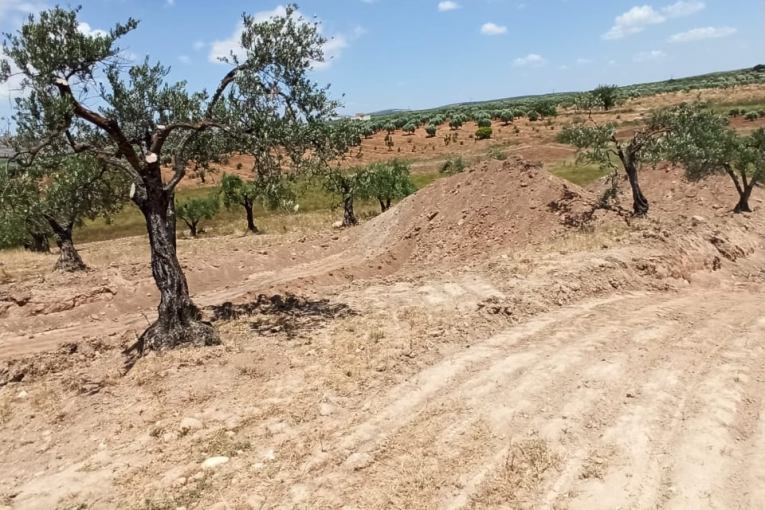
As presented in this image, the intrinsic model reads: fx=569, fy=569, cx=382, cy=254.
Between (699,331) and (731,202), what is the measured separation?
929 inches

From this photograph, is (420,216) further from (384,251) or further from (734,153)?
(734,153)

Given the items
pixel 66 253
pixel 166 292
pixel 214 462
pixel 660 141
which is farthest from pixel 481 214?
pixel 66 253

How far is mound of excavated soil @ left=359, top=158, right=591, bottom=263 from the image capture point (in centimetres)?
2334

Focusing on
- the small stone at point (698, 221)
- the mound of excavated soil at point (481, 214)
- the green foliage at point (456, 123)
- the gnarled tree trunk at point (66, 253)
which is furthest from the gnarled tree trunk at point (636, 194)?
the green foliage at point (456, 123)

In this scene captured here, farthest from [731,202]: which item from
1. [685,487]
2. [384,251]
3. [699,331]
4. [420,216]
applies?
[685,487]

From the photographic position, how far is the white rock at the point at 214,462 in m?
7.80

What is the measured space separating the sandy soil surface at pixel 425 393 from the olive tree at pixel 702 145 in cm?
657

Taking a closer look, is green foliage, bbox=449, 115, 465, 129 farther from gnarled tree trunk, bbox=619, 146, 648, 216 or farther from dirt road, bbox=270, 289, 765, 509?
dirt road, bbox=270, 289, 765, 509

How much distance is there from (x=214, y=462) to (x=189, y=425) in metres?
1.26

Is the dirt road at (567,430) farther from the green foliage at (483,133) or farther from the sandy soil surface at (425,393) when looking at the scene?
the green foliage at (483,133)

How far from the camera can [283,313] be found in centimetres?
1480

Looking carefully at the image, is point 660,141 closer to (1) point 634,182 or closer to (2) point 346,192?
(1) point 634,182

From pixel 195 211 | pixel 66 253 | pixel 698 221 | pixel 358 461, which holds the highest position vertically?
pixel 195 211

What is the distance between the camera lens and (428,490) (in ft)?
23.4
